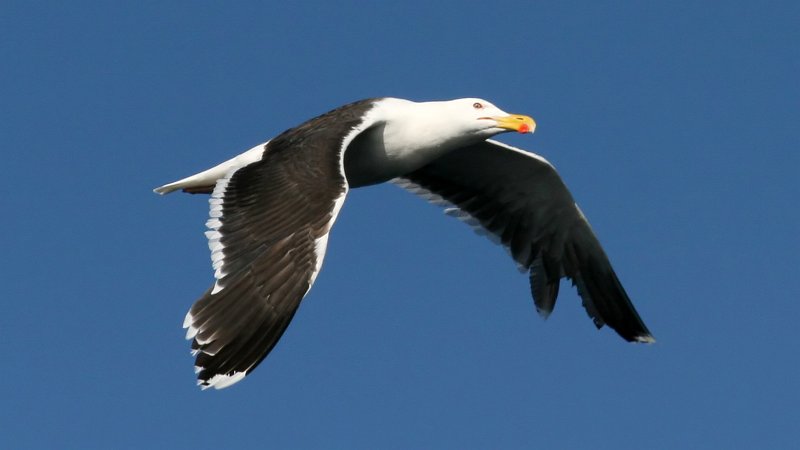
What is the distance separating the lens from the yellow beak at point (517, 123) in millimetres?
15539

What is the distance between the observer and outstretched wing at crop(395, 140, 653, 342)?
59.4 feet

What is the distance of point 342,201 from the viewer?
13531 millimetres

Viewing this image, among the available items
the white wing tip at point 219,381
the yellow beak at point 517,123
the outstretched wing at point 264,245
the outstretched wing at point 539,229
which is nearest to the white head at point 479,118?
the yellow beak at point 517,123

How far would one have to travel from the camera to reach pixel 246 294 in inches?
506

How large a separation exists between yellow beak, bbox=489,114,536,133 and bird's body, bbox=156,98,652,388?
1cm

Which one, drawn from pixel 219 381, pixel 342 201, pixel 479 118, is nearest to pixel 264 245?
pixel 342 201

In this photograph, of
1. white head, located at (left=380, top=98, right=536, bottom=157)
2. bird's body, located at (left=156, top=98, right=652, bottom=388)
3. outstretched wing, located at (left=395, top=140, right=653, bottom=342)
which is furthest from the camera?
outstretched wing, located at (left=395, top=140, right=653, bottom=342)

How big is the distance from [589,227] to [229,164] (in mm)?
4946

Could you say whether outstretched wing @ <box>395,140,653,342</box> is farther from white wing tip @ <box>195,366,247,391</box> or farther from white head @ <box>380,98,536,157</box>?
white wing tip @ <box>195,366,247,391</box>

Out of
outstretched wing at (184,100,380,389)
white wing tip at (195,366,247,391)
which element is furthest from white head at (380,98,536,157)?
white wing tip at (195,366,247,391)

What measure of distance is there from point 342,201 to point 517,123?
2.85 metres

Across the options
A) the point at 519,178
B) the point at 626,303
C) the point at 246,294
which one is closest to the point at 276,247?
the point at 246,294

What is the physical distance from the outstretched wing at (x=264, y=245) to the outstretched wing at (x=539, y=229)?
353cm

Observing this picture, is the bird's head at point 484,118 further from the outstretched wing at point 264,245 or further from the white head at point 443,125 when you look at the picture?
the outstretched wing at point 264,245
